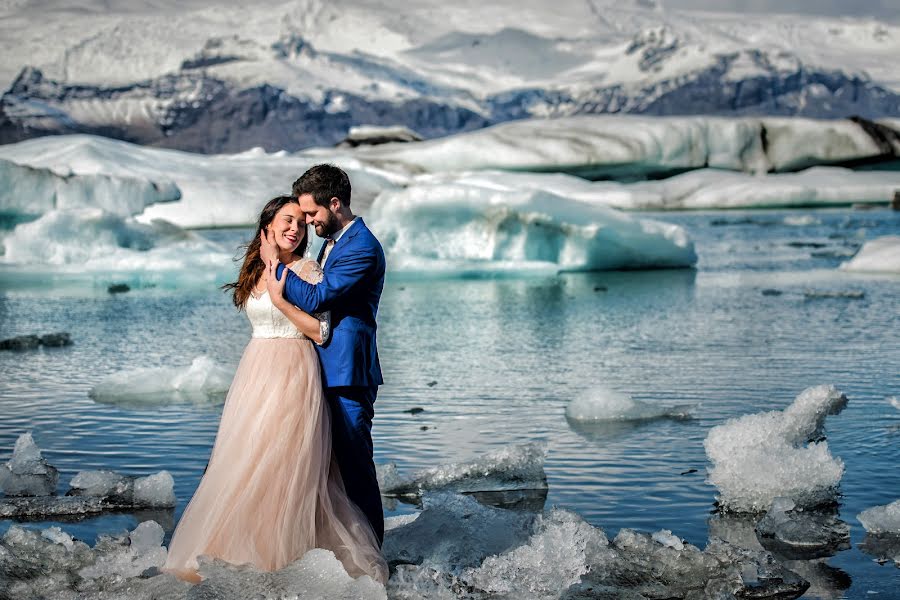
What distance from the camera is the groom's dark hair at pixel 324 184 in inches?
149

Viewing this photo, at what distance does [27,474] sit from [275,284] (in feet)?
7.14

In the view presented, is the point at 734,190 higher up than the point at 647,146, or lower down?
lower down

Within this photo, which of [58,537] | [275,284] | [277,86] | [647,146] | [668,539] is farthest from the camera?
[277,86]

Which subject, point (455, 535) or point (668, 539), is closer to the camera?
point (668, 539)

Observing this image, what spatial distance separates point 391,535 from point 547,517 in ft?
1.78

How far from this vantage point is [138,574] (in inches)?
158

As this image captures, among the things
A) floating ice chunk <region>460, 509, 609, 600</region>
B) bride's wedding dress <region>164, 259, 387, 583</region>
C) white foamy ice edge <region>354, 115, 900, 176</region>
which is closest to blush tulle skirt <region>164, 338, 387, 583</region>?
bride's wedding dress <region>164, 259, 387, 583</region>

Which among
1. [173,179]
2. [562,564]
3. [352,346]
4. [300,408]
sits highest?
[352,346]

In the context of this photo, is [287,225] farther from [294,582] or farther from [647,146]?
[647,146]

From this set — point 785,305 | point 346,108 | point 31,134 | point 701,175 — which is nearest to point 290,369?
point 785,305

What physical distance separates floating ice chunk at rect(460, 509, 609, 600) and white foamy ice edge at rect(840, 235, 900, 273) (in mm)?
12259

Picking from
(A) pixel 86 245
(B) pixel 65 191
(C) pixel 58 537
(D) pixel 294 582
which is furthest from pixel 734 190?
(D) pixel 294 582

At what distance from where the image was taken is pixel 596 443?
6.10m

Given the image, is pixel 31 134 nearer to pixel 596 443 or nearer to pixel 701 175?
pixel 701 175
